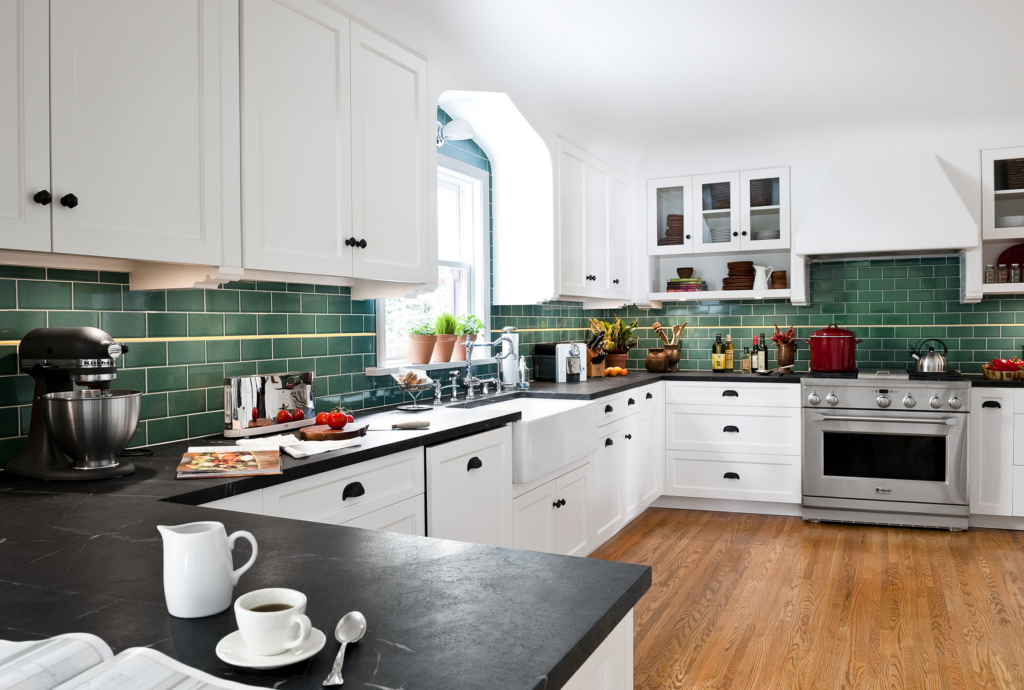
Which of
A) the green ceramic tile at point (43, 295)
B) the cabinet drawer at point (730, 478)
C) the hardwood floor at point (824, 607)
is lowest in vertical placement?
the hardwood floor at point (824, 607)

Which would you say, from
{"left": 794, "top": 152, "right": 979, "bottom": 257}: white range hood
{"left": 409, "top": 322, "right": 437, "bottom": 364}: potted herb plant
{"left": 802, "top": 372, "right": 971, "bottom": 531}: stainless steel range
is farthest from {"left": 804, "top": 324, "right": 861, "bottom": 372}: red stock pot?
{"left": 409, "top": 322, "right": 437, "bottom": 364}: potted herb plant

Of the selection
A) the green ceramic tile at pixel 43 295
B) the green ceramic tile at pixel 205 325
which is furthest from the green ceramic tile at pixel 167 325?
the green ceramic tile at pixel 43 295

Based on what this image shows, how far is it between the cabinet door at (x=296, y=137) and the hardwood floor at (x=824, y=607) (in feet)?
→ 6.18

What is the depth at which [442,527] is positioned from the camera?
8.50ft

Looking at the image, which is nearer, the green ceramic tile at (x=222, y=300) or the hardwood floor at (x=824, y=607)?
the green ceramic tile at (x=222, y=300)

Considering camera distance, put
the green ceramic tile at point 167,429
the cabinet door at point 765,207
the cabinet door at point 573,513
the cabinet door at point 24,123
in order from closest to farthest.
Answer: the cabinet door at point 24,123
the green ceramic tile at point 167,429
the cabinet door at point 573,513
the cabinet door at point 765,207

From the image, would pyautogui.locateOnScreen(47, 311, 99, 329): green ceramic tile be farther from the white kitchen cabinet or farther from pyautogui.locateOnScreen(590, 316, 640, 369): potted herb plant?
pyautogui.locateOnScreen(590, 316, 640, 369): potted herb plant

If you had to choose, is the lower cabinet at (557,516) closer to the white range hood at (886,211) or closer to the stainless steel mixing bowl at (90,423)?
the stainless steel mixing bowl at (90,423)

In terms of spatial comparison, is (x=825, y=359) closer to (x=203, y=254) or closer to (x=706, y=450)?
(x=706, y=450)

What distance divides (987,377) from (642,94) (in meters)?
2.74

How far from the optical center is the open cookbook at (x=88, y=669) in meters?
0.72

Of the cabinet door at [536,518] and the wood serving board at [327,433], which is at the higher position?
the wood serving board at [327,433]

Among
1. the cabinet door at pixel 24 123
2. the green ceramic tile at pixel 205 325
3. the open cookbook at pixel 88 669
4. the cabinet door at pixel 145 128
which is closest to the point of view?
the open cookbook at pixel 88 669

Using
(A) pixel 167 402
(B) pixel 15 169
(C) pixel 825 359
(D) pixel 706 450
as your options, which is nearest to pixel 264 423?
(A) pixel 167 402
